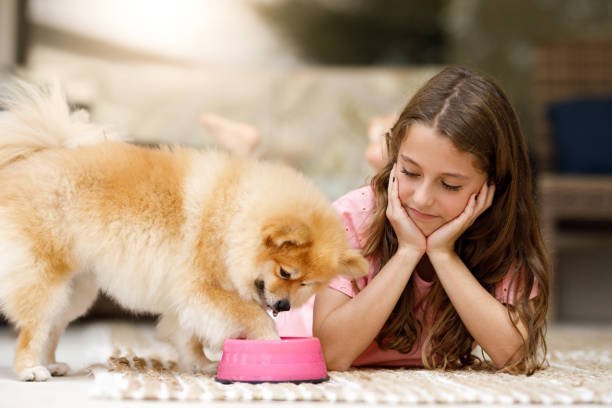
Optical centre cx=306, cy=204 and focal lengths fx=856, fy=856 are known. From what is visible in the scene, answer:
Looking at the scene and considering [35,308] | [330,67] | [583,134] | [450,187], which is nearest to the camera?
[35,308]

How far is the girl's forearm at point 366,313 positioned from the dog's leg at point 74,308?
564 mm

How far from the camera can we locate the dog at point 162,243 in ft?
6.06


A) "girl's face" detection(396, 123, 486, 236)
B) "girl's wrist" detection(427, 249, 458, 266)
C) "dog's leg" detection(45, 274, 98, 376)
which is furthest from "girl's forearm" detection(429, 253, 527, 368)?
"dog's leg" detection(45, 274, 98, 376)

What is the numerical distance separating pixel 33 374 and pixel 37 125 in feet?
1.90

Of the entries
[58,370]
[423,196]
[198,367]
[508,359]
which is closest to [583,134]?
[508,359]

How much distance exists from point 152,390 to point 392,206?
74 centimetres

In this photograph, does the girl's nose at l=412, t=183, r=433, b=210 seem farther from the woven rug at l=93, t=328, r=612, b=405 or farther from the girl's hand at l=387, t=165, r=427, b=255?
the woven rug at l=93, t=328, r=612, b=405

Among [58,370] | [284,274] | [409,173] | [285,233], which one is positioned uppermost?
[409,173]

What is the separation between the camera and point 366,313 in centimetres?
202

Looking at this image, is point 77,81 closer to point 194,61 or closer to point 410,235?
point 194,61

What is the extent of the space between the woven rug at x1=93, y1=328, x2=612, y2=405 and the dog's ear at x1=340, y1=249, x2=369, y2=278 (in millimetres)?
237

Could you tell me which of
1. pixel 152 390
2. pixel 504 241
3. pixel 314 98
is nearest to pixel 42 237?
pixel 152 390

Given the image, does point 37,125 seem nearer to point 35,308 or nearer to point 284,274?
point 35,308

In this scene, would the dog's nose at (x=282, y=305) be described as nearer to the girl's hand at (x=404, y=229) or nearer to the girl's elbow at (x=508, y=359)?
the girl's hand at (x=404, y=229)
